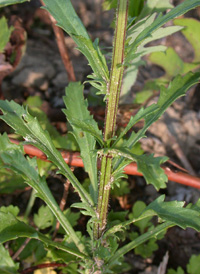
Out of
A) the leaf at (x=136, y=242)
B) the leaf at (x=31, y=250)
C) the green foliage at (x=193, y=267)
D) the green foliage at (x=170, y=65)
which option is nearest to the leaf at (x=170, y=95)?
the leaf at (x=136, y=242)

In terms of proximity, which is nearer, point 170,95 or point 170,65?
point 170,95

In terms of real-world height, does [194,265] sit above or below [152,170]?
below

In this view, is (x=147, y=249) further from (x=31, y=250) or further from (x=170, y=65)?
(x=170, y=65)

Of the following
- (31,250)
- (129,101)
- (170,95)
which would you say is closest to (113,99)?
(170,95)

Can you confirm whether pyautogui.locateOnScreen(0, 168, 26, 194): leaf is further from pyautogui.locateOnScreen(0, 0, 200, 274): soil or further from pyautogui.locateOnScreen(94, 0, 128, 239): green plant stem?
pyautogui.locateOnScreen(94, 0, 128, 239): green plant stem

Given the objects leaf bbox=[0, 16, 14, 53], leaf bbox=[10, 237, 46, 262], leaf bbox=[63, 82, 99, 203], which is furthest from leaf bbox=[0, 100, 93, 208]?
leaf bbox=[0, 16, 14, 53]

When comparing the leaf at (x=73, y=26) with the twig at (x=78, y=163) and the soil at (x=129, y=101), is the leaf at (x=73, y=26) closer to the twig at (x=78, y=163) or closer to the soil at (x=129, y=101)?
the twig at (x=78, y=163)

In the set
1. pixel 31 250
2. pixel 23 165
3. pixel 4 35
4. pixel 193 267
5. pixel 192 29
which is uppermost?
pixel 4 35
